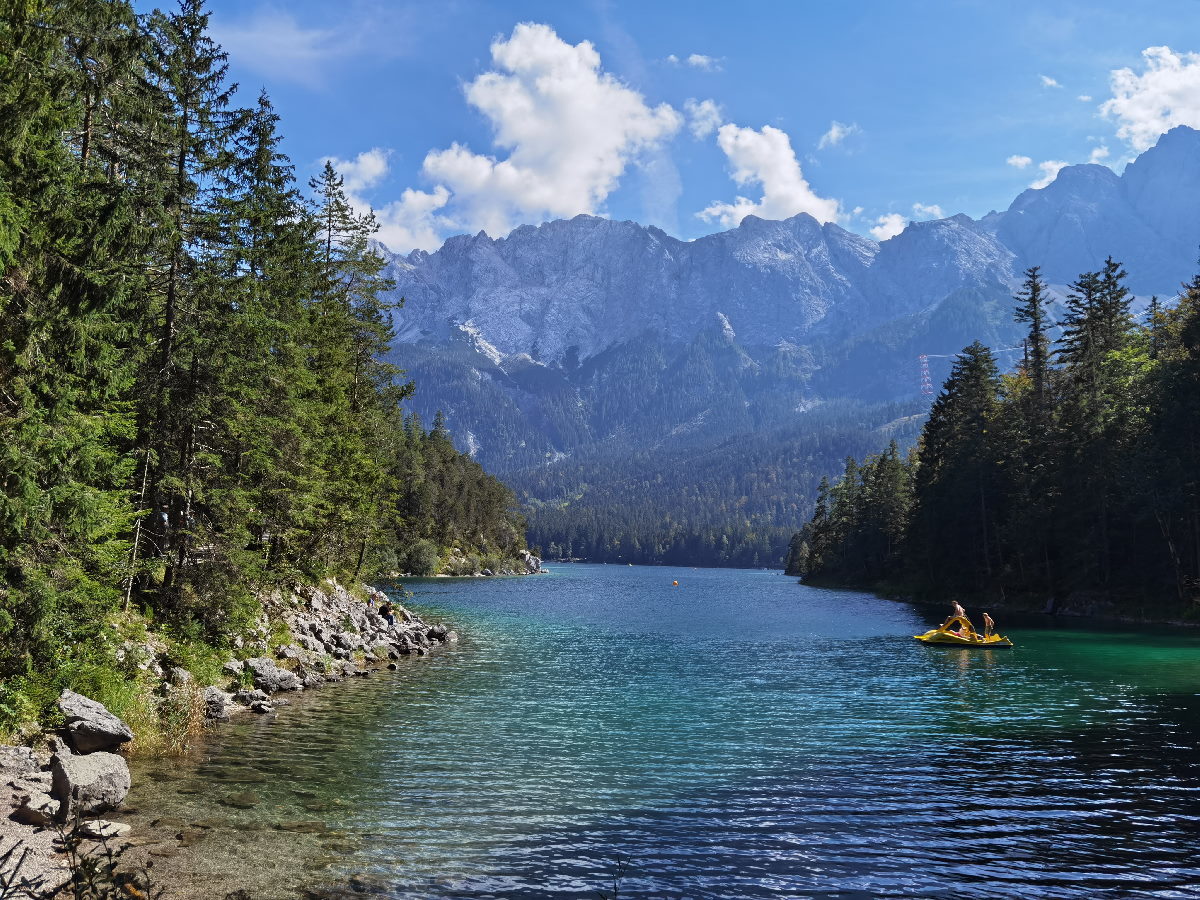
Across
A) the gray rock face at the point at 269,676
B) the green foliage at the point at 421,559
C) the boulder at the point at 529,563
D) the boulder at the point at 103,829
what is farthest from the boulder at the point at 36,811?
the boulder at the point at 529,563

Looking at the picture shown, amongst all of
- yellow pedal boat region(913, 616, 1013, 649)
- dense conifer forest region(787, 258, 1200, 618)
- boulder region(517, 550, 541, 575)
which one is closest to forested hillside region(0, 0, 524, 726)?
yellow pedal boat region(913, 616, 1013, 649)

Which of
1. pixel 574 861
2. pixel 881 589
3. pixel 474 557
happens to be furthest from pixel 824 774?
pixel 474 557

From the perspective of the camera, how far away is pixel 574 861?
12625mm

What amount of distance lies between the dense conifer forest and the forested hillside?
51.7 meters

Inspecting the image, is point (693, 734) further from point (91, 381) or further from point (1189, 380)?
point (1189, 380)

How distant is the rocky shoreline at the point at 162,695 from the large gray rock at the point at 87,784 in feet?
0.06

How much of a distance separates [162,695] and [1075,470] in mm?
65728

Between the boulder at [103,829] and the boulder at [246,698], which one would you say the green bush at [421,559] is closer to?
the boulder at [246,698]

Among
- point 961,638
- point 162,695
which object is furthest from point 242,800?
point 961,638

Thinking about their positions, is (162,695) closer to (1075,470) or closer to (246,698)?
(246,698)

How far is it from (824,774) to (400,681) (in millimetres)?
18342

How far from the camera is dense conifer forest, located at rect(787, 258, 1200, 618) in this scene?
53.2 m

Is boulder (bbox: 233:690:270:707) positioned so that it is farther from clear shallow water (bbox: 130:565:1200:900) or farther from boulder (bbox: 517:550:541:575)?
boulder (bbox: 517:550:541:575)

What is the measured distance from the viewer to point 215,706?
22.1 m
